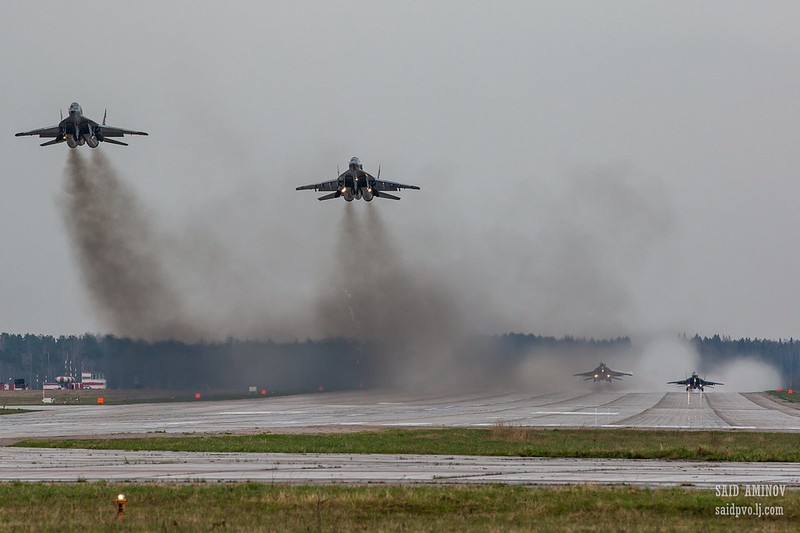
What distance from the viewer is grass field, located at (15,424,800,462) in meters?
44.2

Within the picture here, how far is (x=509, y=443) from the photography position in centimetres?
4988

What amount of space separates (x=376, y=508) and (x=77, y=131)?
66854 mm

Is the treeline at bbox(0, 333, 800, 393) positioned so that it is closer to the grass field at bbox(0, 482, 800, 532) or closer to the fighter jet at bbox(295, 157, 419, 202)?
the fighter jet at bbox(295, 157, 419, 202)

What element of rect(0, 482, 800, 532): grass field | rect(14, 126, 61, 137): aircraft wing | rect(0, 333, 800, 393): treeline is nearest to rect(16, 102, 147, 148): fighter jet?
rect(14, 126, 61, 137): aircraft wing

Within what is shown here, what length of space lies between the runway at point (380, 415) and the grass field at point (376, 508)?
28.8 meters

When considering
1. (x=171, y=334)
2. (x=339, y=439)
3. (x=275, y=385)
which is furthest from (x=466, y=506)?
(x=275, y=385)

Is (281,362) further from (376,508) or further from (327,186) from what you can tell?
(376,508)

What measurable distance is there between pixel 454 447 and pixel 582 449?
5.95 m

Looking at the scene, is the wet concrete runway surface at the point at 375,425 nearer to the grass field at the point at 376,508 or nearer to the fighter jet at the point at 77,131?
the grass field at the point at 376,508

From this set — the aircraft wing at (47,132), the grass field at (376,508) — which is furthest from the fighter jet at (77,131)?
the grass field at (376,508)

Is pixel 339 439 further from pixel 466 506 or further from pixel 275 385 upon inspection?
pixel 275 385

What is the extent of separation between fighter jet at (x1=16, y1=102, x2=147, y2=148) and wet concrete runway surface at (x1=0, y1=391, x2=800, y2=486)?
23.1 m

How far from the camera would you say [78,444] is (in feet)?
162

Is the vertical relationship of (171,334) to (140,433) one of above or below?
above
